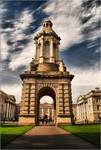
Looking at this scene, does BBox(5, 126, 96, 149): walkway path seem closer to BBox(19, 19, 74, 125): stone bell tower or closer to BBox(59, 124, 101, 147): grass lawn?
BBox(59, 124, 101, 147): grass lawn

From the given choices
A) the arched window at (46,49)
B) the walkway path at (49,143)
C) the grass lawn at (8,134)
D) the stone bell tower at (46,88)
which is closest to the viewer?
the walkway path at (49,143)

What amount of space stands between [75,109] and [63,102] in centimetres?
10489

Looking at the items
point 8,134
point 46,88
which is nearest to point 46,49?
Answer: point 46,88

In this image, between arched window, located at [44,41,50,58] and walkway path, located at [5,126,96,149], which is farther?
arched window, located at [44,41,50,58]

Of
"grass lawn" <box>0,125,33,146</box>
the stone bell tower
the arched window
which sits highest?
the arched window

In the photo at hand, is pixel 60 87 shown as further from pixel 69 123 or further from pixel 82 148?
pixel 82 148

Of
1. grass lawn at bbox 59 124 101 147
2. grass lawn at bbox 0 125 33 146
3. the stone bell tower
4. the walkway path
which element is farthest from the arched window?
the walkway path

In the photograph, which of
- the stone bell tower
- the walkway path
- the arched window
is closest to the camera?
the walkway path

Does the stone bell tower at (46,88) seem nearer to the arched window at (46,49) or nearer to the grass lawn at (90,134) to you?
the arched window at (46,49)

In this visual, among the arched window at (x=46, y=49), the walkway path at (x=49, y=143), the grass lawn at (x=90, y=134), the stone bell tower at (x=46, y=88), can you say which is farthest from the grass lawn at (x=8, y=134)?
the arched window at (x=46, y=49)

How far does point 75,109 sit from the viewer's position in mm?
146500

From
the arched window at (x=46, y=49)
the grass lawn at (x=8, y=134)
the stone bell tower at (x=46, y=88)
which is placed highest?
the arched window at (x=46, y=49)

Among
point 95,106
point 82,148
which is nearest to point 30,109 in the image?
point 82,148

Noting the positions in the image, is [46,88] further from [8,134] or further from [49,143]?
[49,143]
